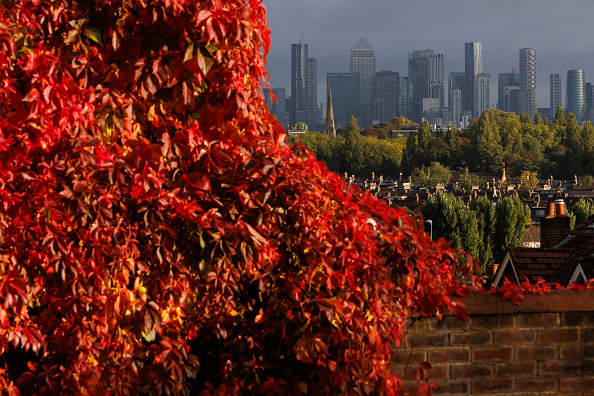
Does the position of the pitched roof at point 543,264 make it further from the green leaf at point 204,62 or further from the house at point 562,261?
the green leaf at point 204,62

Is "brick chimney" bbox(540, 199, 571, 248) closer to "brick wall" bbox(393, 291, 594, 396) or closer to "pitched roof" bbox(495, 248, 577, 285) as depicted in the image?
"pitched roof" bbox(495, 248, 577, 285)

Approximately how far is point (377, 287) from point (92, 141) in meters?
1.75

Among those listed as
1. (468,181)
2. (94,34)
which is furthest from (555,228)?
(468,181)

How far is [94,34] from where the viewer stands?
187 inches

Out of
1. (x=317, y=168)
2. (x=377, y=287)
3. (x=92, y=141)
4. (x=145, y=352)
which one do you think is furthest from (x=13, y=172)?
(x=377, y=287)

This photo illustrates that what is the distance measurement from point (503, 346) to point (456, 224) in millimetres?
54462

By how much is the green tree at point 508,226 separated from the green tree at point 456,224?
99.5 inches

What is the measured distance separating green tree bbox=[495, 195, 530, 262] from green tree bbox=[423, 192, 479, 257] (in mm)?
2528

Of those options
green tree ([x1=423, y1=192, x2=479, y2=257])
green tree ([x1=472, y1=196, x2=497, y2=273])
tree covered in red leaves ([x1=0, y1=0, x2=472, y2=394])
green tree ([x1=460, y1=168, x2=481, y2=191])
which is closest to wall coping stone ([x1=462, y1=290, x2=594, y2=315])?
tree covered in red leaves ([x1=0, y1=0, x2=472, y2=394])

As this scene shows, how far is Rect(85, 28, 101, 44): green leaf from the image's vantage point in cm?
472

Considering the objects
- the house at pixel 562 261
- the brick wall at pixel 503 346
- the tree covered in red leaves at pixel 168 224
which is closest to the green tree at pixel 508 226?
the house at pixel 562 261

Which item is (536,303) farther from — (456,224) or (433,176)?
(433,176)

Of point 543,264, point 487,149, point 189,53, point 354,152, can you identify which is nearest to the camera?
point 189,53

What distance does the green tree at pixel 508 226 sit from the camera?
198 feet
